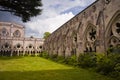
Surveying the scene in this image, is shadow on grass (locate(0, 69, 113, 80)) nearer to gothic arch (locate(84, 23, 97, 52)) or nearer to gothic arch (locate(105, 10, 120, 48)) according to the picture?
gothic arch (locate(105, 10, 120, 48))

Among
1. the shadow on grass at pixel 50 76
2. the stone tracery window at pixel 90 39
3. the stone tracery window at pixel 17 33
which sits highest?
the stone tracery window at pixel 17 33

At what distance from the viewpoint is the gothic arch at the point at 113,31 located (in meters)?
11.9

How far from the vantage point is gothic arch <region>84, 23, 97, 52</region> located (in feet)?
51.2

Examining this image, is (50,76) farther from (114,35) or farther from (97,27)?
(97,27)

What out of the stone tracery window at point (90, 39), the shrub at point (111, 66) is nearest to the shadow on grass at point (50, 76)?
the shrub at point (111, 66)

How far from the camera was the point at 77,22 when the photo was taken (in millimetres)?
19578

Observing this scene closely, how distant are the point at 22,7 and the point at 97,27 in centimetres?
839

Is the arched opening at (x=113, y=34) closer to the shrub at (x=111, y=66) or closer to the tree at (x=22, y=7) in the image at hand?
the shrub at (x=111, y=66)

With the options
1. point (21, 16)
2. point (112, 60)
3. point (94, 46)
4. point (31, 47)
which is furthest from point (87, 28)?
point (31, 47)

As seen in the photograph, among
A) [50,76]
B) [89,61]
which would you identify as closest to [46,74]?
[50,76]

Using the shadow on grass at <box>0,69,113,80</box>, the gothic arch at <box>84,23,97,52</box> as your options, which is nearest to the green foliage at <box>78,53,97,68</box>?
the gothic arch at <box>84,23,97,52</box>

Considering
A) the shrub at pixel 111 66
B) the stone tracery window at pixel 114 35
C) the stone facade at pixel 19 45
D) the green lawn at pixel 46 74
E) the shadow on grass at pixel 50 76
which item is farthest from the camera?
the stone facade at pixel 19 45

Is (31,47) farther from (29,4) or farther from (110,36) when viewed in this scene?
(29,4)

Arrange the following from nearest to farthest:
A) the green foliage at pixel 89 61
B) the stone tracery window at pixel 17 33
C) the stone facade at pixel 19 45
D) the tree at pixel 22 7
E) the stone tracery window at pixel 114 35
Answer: the tree at pixel 22 7 < the stone tracery window at pixel 114 35 < the green foliage at pixel 89 61 < the stone facade at pixel 19 45 < the stone tracery window at pixel 17 33
